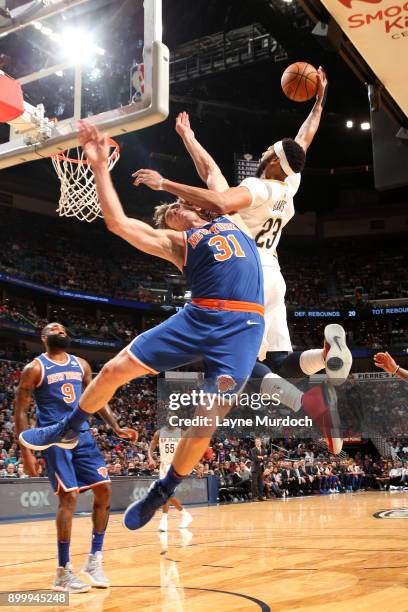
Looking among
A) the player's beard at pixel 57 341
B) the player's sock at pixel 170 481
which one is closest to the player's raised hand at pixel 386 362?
the player's beard at pixel 57 341

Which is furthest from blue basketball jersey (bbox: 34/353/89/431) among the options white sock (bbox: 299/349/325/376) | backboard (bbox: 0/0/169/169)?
white sock (bbox: 299/349/325/376)

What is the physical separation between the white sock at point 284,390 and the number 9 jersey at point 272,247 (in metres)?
0.20

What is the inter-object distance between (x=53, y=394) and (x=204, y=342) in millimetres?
2444

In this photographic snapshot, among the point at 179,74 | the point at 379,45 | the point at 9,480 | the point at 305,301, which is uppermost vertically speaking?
the point at 179,74

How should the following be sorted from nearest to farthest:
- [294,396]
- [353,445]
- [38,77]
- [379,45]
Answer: [294,396] → [379,45] → [38,77] → [353,445]

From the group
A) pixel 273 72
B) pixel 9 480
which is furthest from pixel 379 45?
pixel 273 72

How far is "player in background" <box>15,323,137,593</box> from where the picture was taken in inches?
205

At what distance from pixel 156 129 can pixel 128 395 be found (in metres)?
9.92

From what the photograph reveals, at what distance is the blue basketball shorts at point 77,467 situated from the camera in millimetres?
5273

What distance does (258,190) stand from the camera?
151 inches

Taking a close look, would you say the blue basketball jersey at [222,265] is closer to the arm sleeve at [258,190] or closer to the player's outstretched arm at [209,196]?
the player's outstretched arm at [209,196]

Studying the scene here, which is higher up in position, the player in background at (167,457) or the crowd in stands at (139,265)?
the crowd in stands at (139,265)

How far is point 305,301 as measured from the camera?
33.0 m

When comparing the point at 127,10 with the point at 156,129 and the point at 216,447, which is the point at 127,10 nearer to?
the point at 216,447
